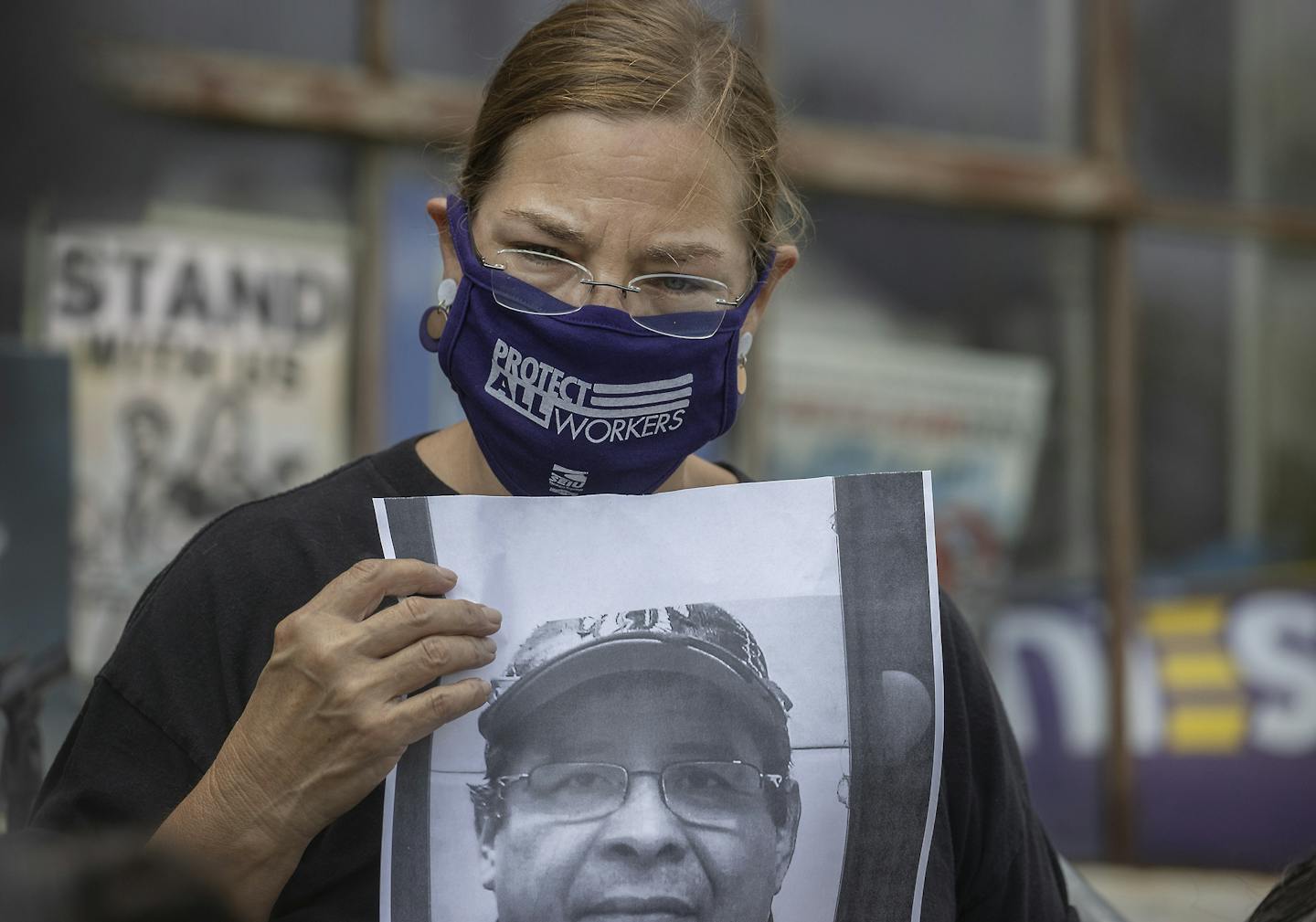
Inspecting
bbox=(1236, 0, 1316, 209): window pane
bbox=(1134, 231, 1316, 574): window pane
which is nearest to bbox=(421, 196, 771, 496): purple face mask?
bbox=(1134, 231, 1316, 574): window pane

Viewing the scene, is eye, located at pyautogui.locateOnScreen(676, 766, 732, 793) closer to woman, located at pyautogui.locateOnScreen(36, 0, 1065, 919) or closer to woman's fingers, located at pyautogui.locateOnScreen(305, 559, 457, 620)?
woman, located at pyautogui.locateOnScreen(36, 0, 1065, 919)

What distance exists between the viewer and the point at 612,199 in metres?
1.68

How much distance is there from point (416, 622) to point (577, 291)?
44cm

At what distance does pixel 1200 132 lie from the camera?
18.7 feet

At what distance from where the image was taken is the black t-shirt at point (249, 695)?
156 centimetres

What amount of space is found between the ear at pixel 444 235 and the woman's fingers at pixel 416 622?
1.51 ft

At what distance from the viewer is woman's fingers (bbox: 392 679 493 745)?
144 cm

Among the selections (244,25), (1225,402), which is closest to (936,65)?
(1225,402)

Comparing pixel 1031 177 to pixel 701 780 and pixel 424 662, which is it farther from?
pixel 424 662

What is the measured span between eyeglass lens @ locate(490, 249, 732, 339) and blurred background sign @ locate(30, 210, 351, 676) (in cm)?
296

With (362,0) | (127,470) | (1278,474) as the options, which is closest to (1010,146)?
(1278,474)

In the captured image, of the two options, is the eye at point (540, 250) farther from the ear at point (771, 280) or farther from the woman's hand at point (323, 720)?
the woman's hand at point (323, 720)

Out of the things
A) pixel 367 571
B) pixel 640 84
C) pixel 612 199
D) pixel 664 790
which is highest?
pixel 640 84

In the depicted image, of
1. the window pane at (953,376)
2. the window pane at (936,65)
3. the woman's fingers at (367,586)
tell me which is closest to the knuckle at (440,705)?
the woman's fingers at (367,586)
